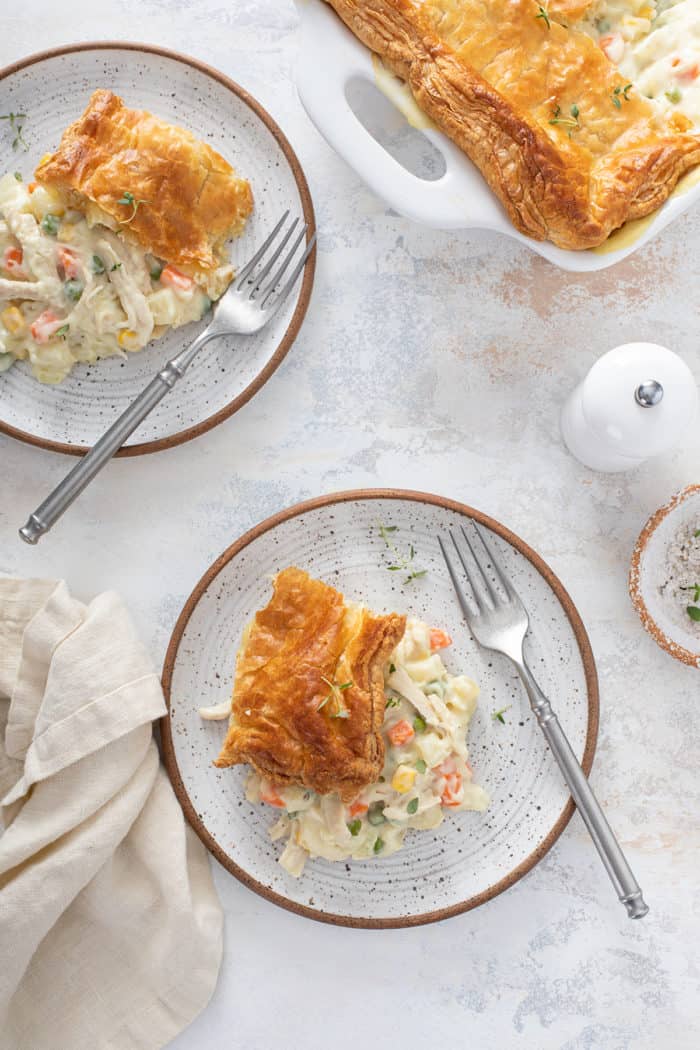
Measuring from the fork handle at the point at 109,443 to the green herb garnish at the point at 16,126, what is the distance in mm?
815

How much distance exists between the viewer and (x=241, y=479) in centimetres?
282

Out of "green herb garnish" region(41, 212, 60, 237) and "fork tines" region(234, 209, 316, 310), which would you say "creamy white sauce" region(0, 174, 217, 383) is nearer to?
"green herb garnish" region(41, 212, 60, 237)

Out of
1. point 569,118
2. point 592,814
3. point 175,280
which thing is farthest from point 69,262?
point 592,814

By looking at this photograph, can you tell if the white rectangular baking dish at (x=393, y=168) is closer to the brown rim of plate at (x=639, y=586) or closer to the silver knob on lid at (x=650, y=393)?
the silver knob on lid at (x=650, y=393)

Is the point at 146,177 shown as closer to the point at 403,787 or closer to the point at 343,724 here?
the point at 343,724

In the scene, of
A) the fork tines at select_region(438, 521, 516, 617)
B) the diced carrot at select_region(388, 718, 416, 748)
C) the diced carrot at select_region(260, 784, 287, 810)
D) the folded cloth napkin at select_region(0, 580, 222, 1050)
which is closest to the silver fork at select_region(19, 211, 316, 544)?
the folded cloth napkin at select_region(0, 580, 222, 1050)

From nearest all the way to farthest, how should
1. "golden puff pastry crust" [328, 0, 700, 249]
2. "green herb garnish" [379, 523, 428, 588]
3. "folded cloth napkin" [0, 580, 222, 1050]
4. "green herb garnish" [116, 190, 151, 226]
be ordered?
"golden puff pastry crust" [328, 0, 700, 249] < "green herb garnish" [116, 190, 151, 226] < "folded cloth napkin" [0, 580, 222, 1050] < "green herb garnish" [379, 523, 428, 588]

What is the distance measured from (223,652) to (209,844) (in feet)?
1.76

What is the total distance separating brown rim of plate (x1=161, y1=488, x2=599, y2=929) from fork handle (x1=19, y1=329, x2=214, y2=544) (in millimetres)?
427

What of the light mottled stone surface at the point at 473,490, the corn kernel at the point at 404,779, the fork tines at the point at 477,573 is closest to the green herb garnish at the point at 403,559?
the fork tines at the point at 477,573

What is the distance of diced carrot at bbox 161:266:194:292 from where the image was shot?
8.58 ft

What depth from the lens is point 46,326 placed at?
8.59ft

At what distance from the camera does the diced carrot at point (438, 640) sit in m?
2.65

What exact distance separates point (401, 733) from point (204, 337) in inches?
47.3
